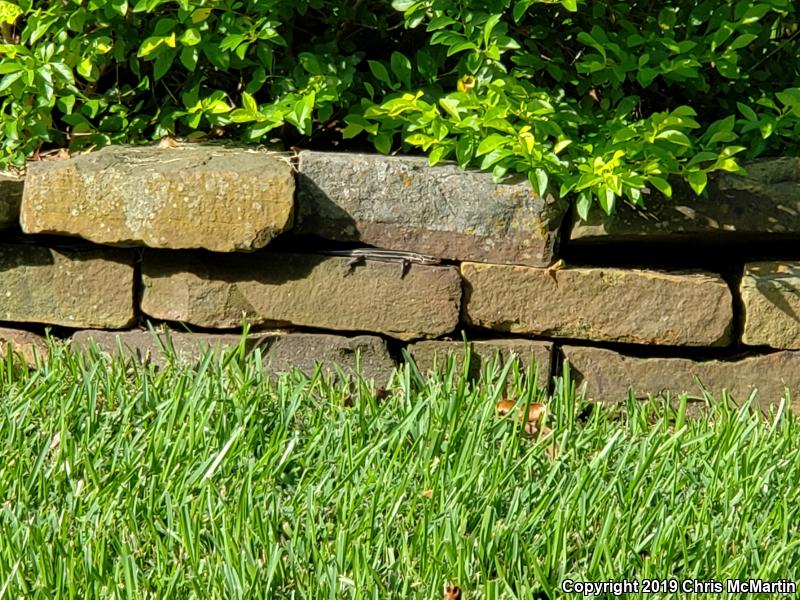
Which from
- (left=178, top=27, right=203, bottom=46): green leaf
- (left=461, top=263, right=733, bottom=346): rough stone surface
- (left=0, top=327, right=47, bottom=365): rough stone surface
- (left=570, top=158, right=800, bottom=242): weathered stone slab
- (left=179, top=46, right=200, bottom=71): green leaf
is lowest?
(left=0, top=327, right=47, bottom=365): rough stone surface

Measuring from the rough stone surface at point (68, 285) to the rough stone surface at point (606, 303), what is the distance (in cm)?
105

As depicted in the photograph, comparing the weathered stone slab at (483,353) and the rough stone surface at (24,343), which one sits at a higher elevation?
the weathered stone slab at (483,353)

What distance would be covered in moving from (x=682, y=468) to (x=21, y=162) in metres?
2.21

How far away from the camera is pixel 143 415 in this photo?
3.07 metres

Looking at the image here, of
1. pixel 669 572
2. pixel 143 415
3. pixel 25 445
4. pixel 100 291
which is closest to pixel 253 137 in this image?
pixel 100 291

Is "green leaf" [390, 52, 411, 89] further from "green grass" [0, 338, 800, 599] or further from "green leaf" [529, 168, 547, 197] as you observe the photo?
"green grass" [0, 338, 800, 599]

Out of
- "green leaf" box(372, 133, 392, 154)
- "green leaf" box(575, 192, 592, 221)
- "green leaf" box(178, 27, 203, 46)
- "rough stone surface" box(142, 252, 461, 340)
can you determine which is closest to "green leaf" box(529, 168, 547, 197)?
"green leaf" box(575, 192, 592, 221)

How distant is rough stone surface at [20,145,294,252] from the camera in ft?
10.5

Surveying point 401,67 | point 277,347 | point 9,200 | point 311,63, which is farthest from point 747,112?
point 9,200

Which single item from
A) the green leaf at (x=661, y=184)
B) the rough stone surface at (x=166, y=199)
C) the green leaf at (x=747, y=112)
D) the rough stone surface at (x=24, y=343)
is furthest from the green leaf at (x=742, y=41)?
the rough stone surface at (x=24, y=343)

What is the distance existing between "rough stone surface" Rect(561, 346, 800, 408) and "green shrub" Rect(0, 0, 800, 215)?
Answer: 493mm

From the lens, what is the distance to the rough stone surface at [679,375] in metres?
3.34

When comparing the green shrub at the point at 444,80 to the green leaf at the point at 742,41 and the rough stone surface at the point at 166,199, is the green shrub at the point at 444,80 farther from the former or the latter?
the rough stone surface at the point at 166,199

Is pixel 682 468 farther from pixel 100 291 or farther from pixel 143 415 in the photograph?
pixel 100 291
